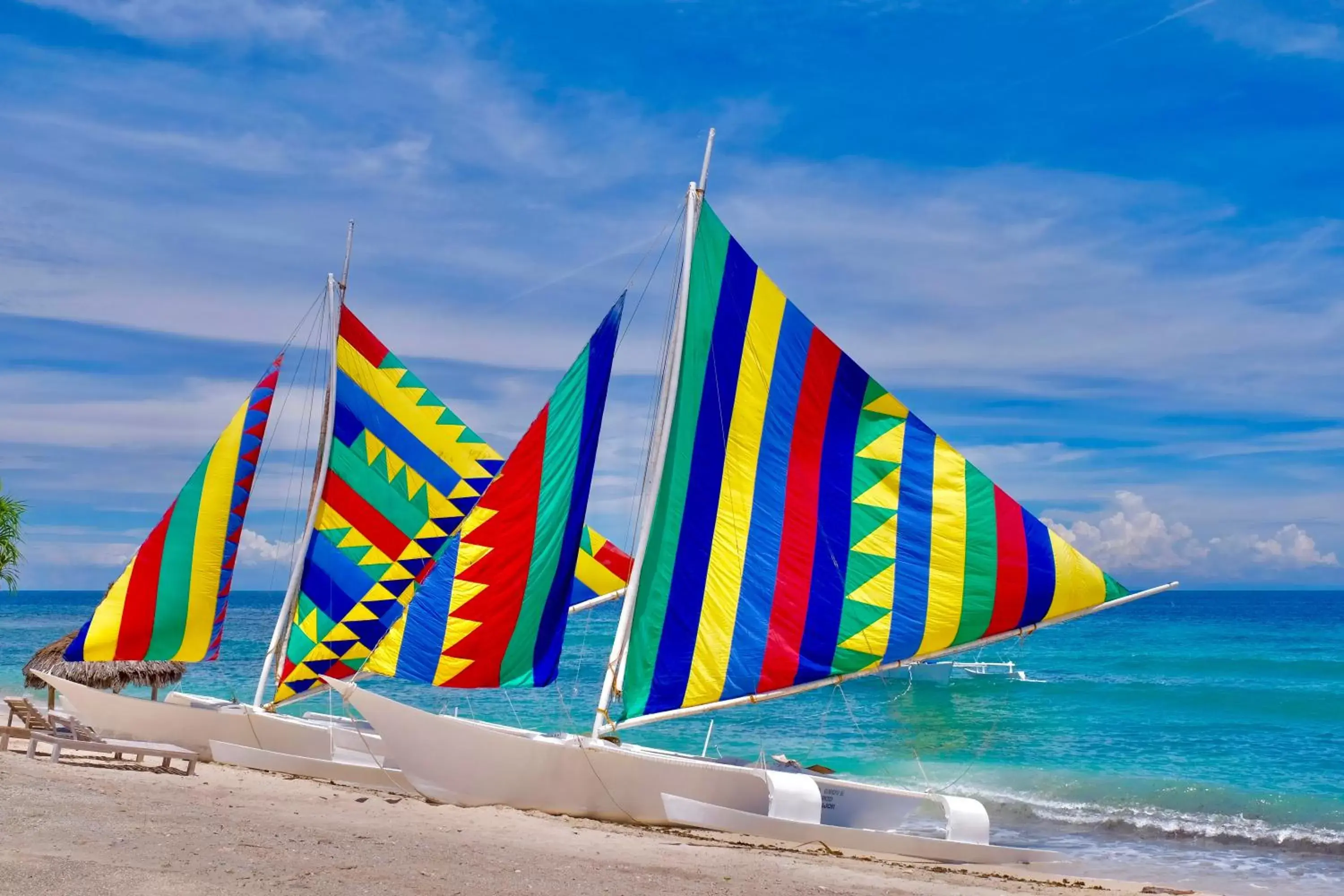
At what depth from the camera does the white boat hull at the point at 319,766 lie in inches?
656

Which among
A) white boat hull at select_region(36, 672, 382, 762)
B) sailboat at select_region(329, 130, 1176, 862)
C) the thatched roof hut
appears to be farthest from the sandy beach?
the thatched roof hut

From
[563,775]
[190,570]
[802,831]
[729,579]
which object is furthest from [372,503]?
[802,831]

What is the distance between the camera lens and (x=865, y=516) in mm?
14156

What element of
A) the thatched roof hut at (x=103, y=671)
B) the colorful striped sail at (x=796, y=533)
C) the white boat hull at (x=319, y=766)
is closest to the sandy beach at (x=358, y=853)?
the white boat hull at (x=319, y=766)

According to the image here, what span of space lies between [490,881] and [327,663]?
9494mm

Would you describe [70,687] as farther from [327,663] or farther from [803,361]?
[803,361]

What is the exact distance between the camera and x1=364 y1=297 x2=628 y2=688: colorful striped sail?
13.6 m

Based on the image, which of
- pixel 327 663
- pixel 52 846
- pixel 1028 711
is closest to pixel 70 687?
pixel 327 663

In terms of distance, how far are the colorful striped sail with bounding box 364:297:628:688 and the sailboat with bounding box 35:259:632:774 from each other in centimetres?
348

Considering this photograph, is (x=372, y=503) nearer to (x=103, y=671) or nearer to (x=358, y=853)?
(x=103, y=671)

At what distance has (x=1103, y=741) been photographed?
31.5 m

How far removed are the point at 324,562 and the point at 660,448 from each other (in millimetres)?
7801

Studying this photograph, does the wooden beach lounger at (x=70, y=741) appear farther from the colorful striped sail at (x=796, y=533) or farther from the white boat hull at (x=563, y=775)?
the colorful striped sail at (x=796, y=533)

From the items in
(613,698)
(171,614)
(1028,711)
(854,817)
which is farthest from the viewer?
(1028,711)
